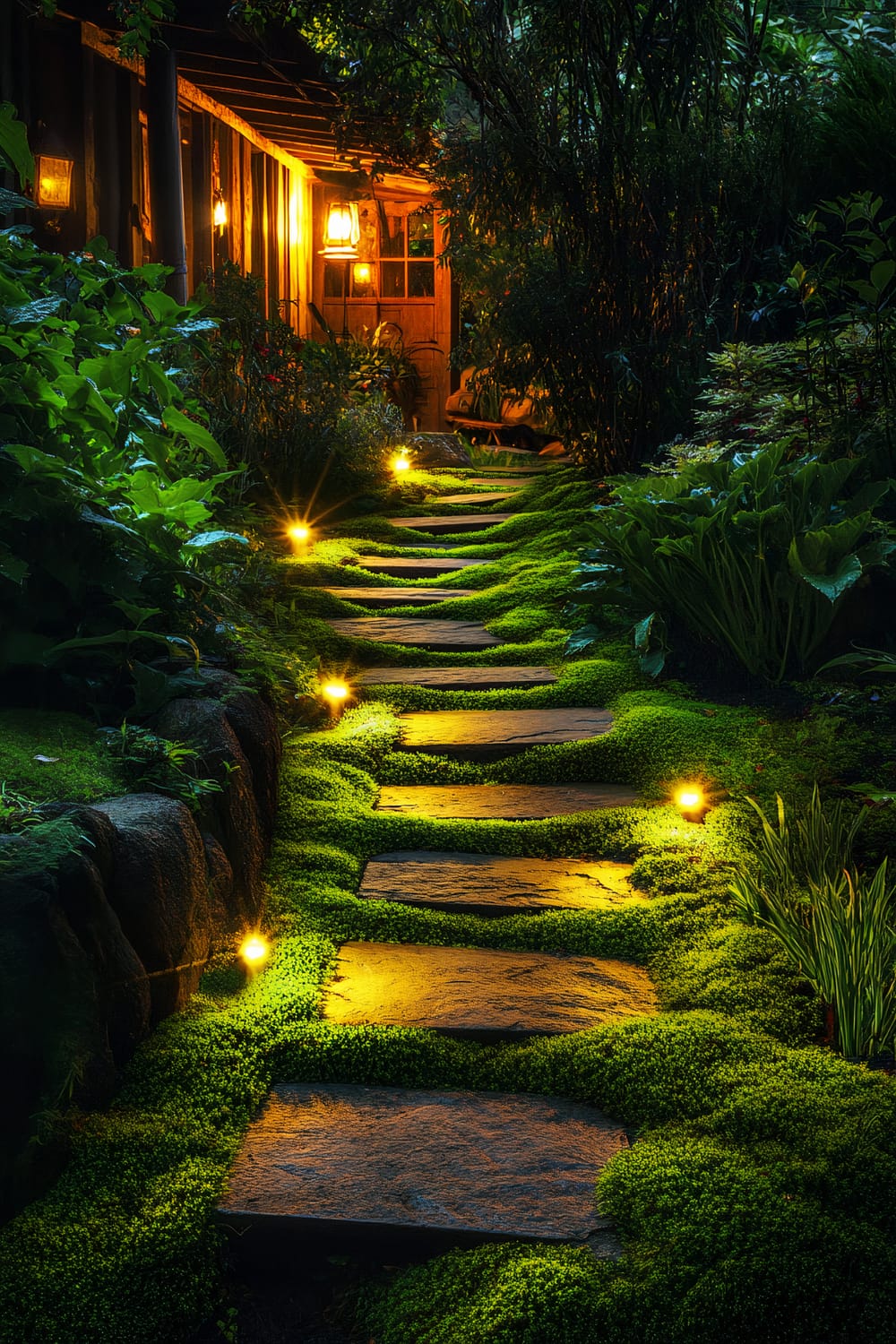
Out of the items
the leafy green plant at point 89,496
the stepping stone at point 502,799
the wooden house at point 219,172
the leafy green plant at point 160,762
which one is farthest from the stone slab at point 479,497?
the leafy green plant at point 160,762

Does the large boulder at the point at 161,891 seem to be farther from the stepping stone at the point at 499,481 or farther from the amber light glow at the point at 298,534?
the stepping stone at the point at 499,481

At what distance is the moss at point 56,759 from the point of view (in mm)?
2285

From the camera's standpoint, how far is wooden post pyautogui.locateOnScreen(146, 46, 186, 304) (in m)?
6.31

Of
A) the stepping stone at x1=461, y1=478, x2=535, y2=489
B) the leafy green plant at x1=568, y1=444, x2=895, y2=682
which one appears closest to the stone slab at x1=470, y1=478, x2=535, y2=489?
the stepping stone at x1=461, y1=478, x2=535, y2=489

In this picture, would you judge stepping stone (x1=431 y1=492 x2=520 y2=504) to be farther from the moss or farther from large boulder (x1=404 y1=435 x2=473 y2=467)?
the moss

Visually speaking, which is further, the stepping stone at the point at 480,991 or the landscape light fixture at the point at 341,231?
the landscape light fixture at the point at 341,231

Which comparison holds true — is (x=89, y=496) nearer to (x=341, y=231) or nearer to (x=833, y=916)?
(x=833, y=916)

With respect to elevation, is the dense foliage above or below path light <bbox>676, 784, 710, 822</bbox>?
above

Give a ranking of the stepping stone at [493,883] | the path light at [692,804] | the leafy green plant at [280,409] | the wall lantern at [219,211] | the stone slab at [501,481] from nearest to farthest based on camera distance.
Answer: the stepping stone at [493,883] < the path light at [692,804] < the leafy green plant at [280,409] < the stone slab at [501,481] < the wall lantern at [219,211]

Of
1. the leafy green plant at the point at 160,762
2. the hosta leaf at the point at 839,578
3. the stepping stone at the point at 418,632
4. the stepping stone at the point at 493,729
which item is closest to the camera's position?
the leafy green plant at the point at 160,762

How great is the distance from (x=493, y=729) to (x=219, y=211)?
6.51 metres

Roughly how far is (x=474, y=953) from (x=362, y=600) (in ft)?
9.99

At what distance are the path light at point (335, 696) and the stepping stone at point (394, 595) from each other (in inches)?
46.5

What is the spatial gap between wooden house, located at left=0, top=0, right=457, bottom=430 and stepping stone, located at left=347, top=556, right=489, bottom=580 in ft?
6.08
